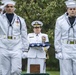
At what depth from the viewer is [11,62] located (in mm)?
11641

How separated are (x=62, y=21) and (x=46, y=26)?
828 inches

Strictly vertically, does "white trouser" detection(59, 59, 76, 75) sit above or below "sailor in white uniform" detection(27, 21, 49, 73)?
below

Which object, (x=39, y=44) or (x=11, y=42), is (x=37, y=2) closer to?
(x=39, y=44)

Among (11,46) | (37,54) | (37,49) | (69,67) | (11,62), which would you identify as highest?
(37,49)

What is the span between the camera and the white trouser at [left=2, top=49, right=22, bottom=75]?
11539 mm

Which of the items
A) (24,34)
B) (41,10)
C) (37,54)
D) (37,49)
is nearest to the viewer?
(24,34)

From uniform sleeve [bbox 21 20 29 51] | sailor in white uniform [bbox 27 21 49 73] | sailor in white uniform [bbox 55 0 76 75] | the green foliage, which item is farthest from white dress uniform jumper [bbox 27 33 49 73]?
the green foliage

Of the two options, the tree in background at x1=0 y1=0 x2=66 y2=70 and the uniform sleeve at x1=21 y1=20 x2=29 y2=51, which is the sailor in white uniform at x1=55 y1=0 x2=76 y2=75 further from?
the tree in background at x1=0 y1=0 x2=66 y2=70

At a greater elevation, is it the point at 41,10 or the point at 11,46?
the point at 41,10

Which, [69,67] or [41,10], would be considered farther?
[41,10]

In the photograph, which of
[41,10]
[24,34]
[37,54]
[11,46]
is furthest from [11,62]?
[41,10]

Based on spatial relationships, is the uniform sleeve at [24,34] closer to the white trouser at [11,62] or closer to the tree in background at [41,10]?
the white trouser at [11,62]

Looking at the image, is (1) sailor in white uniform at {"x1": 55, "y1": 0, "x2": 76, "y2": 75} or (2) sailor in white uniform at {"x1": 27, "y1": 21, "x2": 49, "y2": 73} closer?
(1) sailor in white uniform at {"x1": 55, "y1": 0, "x2": 76, "y2": 75}

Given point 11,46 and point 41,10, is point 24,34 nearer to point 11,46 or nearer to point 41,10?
point 11,46
